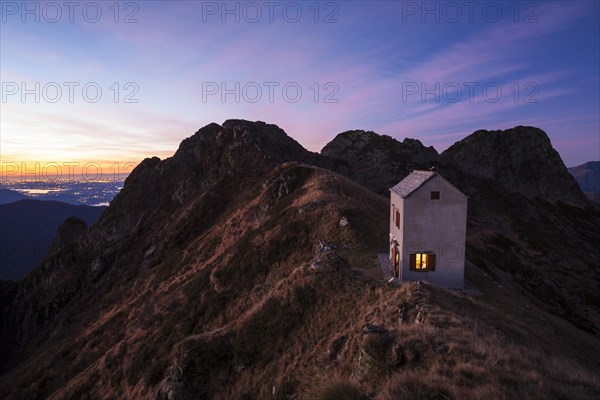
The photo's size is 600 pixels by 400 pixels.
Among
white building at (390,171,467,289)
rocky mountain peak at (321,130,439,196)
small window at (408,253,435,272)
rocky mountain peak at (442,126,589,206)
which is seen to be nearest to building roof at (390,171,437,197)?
white building at (390,171,467,289)

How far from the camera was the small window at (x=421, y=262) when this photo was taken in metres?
28.2

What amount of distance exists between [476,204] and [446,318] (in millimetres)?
93057

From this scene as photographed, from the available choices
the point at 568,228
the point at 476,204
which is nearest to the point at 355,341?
the point at 476,204

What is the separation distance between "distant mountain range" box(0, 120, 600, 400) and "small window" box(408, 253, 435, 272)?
3.61m

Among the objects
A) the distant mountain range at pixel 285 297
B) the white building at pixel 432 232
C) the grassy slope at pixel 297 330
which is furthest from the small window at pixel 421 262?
the grassy slope at pixel 297 330

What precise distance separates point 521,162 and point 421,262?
141 metres

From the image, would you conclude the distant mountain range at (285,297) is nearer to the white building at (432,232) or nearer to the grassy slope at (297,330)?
the grassy slope at (297,330)

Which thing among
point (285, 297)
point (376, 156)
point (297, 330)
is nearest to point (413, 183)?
point (285, 297)

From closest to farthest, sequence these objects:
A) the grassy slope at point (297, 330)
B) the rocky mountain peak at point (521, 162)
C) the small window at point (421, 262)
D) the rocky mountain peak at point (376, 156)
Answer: the grassy slope at point (297, 330) < the small window at point (421, 262) < the rocky mountain peak at point (376, 156) < the rocky mountain peak at point (521, 162)

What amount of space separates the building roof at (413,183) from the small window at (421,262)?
5.33m

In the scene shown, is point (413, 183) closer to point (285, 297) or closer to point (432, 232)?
point (432, 232)

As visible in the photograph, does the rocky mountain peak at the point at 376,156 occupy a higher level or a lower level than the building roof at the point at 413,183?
higher

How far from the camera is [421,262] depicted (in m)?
28.3

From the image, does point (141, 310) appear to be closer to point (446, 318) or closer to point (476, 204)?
point (446, 318)
